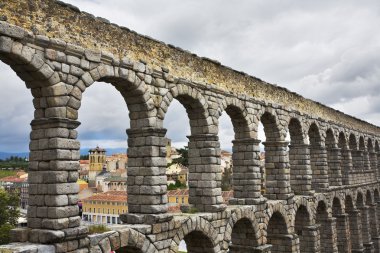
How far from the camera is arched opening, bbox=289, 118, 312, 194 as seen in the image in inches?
826

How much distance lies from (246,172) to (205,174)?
2849mm

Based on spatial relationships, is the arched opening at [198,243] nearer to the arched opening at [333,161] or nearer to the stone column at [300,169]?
the stone column at [300,169]

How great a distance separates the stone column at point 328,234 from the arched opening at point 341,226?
93.2 inches

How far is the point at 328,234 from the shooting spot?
74.4 ft

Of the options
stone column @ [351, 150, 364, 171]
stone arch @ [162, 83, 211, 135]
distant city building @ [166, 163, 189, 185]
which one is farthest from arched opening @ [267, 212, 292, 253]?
distant city building @ [166, 163, 189, 185]

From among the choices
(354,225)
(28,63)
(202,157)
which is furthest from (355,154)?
(28,63)

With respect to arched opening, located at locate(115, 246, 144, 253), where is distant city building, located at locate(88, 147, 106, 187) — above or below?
above

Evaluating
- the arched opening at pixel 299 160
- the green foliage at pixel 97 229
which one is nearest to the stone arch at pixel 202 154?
the green foliage at pixel 97 229

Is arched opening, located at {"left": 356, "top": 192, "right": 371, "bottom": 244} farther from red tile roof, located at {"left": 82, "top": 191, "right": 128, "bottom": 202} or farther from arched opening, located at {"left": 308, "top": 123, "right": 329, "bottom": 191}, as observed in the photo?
red tile roof, located at {"left": 82, "top": 191, "right": 128, "bottom": 202}

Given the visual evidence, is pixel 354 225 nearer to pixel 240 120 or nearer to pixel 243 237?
pixel 243 237

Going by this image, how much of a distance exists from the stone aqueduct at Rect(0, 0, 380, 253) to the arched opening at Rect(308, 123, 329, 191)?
0.20 feet

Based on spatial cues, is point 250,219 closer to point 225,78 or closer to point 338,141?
point 225,78

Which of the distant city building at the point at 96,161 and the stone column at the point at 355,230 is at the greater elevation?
the distant city building at the point at 96,161

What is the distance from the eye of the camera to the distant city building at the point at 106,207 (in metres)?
63.1
